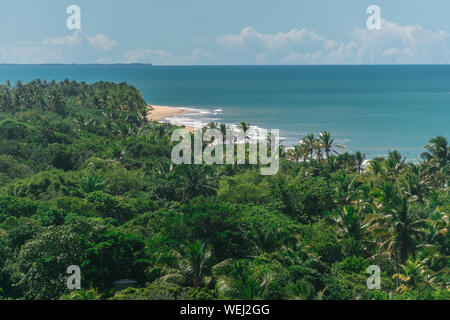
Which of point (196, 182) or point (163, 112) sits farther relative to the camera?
point (163, 112)

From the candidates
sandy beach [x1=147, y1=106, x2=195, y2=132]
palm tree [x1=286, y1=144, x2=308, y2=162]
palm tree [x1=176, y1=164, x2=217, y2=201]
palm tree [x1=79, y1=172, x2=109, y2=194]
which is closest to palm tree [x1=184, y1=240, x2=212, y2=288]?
palm tree [x1=176, y1=164, x2=217, y2=201]

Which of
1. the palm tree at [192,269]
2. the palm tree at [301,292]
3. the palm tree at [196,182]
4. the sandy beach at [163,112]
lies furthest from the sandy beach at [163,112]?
the palm tree at [301,292]

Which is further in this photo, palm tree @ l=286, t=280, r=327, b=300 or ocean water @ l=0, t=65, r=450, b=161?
ocean water @ l=0, t=65, r=450, b=161

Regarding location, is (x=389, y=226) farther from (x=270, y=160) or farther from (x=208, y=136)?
(x=208, y=136)

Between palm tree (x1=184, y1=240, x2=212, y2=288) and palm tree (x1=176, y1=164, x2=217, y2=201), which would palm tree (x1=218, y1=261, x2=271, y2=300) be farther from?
palm tree (x1=176, y1=164, x2=217, y2=201)

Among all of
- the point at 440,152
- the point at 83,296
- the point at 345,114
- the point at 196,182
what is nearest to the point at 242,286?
the point at 83,296

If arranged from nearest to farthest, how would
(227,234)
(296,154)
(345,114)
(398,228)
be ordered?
(398,228), (227,234), (296,154), (345,114)

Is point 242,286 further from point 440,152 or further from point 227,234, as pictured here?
point 440,152
